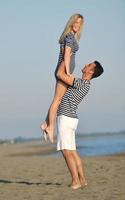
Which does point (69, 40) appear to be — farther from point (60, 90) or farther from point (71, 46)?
point (60, 90)

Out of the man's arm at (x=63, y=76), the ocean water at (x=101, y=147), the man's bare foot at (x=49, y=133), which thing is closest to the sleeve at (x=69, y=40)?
the man's arm at (x=63, y=76)

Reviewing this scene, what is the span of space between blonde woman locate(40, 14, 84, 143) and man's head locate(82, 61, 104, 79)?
0.25m

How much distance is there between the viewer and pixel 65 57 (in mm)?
7609

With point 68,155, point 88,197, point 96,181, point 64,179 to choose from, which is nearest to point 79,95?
point 68,155

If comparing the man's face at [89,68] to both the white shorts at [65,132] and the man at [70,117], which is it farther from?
the white shorts at [65,132]

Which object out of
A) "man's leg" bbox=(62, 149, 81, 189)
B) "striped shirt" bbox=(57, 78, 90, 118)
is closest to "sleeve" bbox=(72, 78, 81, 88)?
"striped shirt" bbox=(57, 78, 90, 118)

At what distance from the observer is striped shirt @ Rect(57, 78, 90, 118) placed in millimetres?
7734

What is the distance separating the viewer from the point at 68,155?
7.75 metres

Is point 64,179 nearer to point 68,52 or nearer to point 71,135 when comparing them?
point 71,135

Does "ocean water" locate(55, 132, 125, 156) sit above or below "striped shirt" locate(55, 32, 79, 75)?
below

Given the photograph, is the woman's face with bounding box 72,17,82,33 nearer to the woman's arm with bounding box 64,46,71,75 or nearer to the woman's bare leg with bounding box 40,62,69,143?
the woman's arm with bounding box 64,46,71,75

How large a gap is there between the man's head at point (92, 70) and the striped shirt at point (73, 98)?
168 millimetres

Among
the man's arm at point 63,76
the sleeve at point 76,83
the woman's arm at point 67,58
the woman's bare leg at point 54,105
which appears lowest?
the woman's bare leg at point 54,105

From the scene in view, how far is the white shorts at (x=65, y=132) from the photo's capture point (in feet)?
25.3
